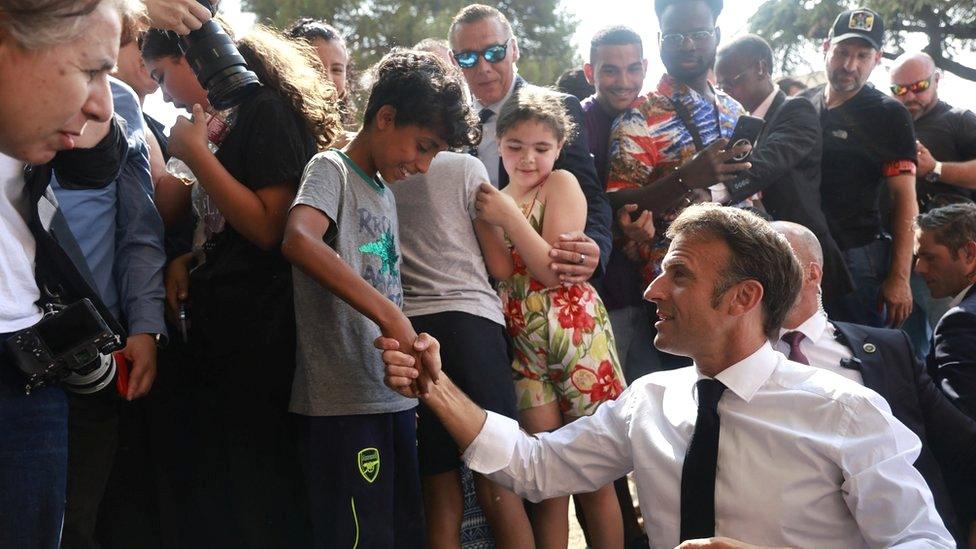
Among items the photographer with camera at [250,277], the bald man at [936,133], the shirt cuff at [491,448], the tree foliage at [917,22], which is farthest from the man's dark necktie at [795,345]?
the tree foliage at [917,22]

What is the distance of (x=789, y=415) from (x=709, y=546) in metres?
0.51

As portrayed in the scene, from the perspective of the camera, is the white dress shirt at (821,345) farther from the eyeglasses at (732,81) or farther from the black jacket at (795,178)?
the eyeglasses at (732,81)

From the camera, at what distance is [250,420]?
3113 millimetres

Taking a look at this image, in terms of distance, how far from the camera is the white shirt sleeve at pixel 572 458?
9.20ft

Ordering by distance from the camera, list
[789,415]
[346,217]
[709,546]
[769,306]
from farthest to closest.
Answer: [346,217]
[769,306]
[789,415]
[709,546]

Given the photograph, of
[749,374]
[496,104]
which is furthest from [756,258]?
[496,104]

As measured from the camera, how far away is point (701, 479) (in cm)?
252

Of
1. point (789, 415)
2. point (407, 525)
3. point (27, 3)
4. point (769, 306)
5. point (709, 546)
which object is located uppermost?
point (27, 3)

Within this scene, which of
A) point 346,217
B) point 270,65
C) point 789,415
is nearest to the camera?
point 789,415

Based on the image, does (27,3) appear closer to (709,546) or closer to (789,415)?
(709,546)

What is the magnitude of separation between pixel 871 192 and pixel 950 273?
73cm

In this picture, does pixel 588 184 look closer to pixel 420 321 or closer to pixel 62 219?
pixel 420 321

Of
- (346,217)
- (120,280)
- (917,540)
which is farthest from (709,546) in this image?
(120,280)

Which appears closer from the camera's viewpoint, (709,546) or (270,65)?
(709,546)
